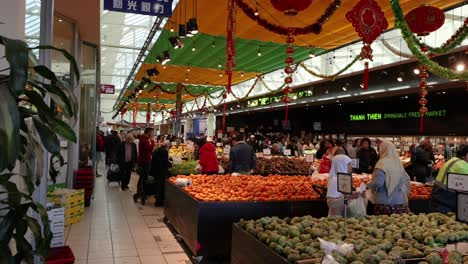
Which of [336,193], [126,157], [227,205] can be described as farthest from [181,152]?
[336,193]

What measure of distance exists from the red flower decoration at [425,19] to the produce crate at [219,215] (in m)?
2.90

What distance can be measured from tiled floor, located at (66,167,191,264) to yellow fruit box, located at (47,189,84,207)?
418 millimetres

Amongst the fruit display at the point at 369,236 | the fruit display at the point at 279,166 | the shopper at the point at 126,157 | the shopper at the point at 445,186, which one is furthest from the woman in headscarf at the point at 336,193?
the shopper at the point at 126,157

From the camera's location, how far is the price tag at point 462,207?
8.80 ft

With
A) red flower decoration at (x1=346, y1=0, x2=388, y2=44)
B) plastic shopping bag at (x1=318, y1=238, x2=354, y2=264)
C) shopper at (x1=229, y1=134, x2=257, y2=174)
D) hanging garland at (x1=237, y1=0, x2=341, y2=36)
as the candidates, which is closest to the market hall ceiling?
hanging garland at (x1=237, y1=0, x2=341, y2=36)

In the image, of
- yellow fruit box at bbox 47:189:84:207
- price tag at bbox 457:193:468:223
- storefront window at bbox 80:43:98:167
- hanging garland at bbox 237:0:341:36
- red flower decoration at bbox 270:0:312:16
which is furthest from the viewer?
storefront window at bbox 80:43:98:167

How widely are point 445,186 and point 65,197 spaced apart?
231 inches

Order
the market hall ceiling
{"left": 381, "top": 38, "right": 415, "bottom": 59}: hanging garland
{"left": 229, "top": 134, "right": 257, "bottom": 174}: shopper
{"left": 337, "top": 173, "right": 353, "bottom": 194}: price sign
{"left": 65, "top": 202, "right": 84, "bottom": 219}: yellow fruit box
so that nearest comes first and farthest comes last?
{"left": 337, "top": 173, "right": 353, "bottom": 194}: price sign < {"left": 65, "top": 202, "right": 84, "bottom": 219}: yellow fruit box < {"left": 229, "top": 134, "right": 257, "bottom": 174}: shopper < the market hall ceiling < {"left": 381, "top": 38, "right": 415, "bottom": 59}: hanging garland

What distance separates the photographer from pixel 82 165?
33.9ft

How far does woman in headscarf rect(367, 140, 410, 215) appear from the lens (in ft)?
16.9

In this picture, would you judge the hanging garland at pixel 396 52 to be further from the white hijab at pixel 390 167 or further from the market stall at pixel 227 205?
the white hijab at pixel 390 167

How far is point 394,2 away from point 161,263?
4.65 metres

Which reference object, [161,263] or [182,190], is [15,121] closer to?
[161,263]

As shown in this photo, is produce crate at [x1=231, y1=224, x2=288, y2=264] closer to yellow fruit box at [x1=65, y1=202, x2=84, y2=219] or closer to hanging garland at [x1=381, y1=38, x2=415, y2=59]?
yellow fruit box at [x1=65, y1=202, x2=84, y2=219]
